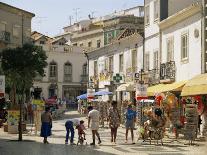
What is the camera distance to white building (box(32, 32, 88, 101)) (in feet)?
248

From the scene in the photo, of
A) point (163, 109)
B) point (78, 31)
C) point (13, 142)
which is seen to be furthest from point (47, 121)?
point (78, 31)

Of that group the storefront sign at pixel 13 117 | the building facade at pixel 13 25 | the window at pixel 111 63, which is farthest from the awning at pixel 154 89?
the building facade at pixel 13 25

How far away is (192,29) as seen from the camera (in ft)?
96.7

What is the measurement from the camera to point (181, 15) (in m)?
30.7

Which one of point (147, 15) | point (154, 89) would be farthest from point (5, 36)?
point (154, 89)

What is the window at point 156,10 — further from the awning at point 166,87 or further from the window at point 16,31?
the window at point 16,31

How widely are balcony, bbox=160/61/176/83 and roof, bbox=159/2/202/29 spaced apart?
245cm

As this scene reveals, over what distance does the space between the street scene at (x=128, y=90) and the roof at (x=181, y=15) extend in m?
0.05

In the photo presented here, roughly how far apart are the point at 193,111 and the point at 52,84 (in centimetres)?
5591

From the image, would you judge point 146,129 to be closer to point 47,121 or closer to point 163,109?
point 163,109

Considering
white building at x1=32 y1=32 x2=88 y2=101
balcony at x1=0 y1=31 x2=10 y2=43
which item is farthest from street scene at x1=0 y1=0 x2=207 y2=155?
white building at x1=32 y1=32 x2=88 y2=101

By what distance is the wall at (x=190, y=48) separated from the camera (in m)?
28.6

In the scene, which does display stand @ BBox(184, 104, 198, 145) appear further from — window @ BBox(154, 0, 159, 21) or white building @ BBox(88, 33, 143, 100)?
white building @ BBox(88, 33, 143, 100)

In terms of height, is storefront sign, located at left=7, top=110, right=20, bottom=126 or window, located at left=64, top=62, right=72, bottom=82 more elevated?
window, located at left=64, top=62, right=72, bottom=82
